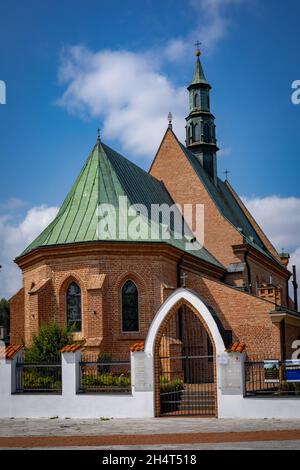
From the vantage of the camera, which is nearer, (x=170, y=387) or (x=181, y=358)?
(x=181, y=358)

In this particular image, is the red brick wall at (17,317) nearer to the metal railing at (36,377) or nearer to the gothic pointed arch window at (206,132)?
the metal railing at (36,377)

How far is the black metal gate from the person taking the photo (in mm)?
17062

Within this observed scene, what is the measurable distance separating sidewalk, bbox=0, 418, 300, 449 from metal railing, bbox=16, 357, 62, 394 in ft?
4.56

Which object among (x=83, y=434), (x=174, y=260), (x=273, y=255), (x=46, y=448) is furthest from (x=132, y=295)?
(x=273, y=255)

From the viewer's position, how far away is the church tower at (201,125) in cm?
3725

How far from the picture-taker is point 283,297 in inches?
1731

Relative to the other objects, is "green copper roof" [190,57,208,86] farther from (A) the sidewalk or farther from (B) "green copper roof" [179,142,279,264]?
(A) the sidewalk

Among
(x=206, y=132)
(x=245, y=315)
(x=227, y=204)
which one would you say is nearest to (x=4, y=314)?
(x=227, y=204)

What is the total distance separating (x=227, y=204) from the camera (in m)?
38.2

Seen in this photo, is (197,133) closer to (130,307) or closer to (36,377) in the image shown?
(130,307)

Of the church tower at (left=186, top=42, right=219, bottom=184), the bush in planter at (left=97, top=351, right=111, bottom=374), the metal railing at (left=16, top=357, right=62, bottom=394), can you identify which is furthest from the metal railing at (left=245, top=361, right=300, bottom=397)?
the church tower at (left=186, top=42, right=219, bottom=184)

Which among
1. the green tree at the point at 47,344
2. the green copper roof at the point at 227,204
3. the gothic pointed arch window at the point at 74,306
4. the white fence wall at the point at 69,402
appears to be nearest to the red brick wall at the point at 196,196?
the green copper roof at the point at 227,204

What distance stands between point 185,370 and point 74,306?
517 centimetres
